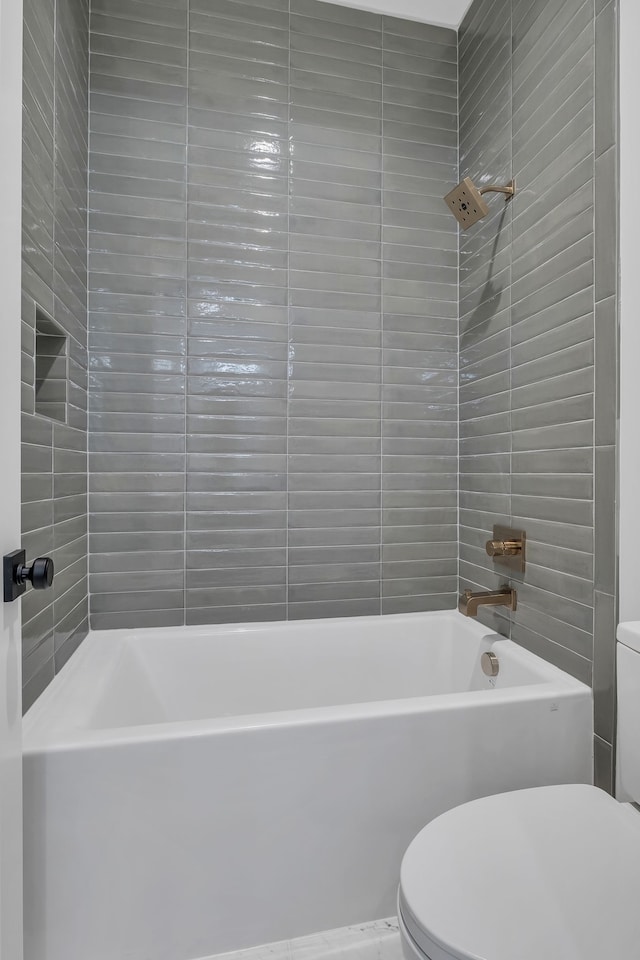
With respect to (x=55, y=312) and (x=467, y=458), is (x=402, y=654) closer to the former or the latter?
(x=467, y=458)

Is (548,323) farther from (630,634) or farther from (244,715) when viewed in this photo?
(244,715)

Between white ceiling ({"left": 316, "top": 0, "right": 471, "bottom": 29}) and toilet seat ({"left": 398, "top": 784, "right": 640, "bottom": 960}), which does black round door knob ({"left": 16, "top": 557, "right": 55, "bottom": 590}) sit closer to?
toilet seat ({"left": 398, "top": 784, "right": 640, "bottom": 960})

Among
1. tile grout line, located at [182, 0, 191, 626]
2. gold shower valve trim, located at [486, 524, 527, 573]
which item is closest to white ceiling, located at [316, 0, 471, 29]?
tile grout line, located at [182, 0, 191, 626]

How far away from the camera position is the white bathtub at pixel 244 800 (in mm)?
1056

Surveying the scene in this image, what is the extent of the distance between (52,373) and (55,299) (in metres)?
0.22

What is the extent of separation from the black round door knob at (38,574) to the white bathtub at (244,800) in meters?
0.44

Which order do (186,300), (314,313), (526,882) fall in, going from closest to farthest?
(526,882)
(186,300)
(314,313)

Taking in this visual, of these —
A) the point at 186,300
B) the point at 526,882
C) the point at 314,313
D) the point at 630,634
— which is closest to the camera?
the point at 526,882

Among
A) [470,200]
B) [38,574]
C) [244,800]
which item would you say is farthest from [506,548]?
[38,574]

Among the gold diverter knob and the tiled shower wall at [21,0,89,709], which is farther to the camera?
the gold diverter knob

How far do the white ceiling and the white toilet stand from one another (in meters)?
2.34

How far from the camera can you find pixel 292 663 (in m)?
1.85

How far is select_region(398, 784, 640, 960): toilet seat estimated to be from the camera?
0.73 meters

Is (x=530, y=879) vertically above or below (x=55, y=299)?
below
